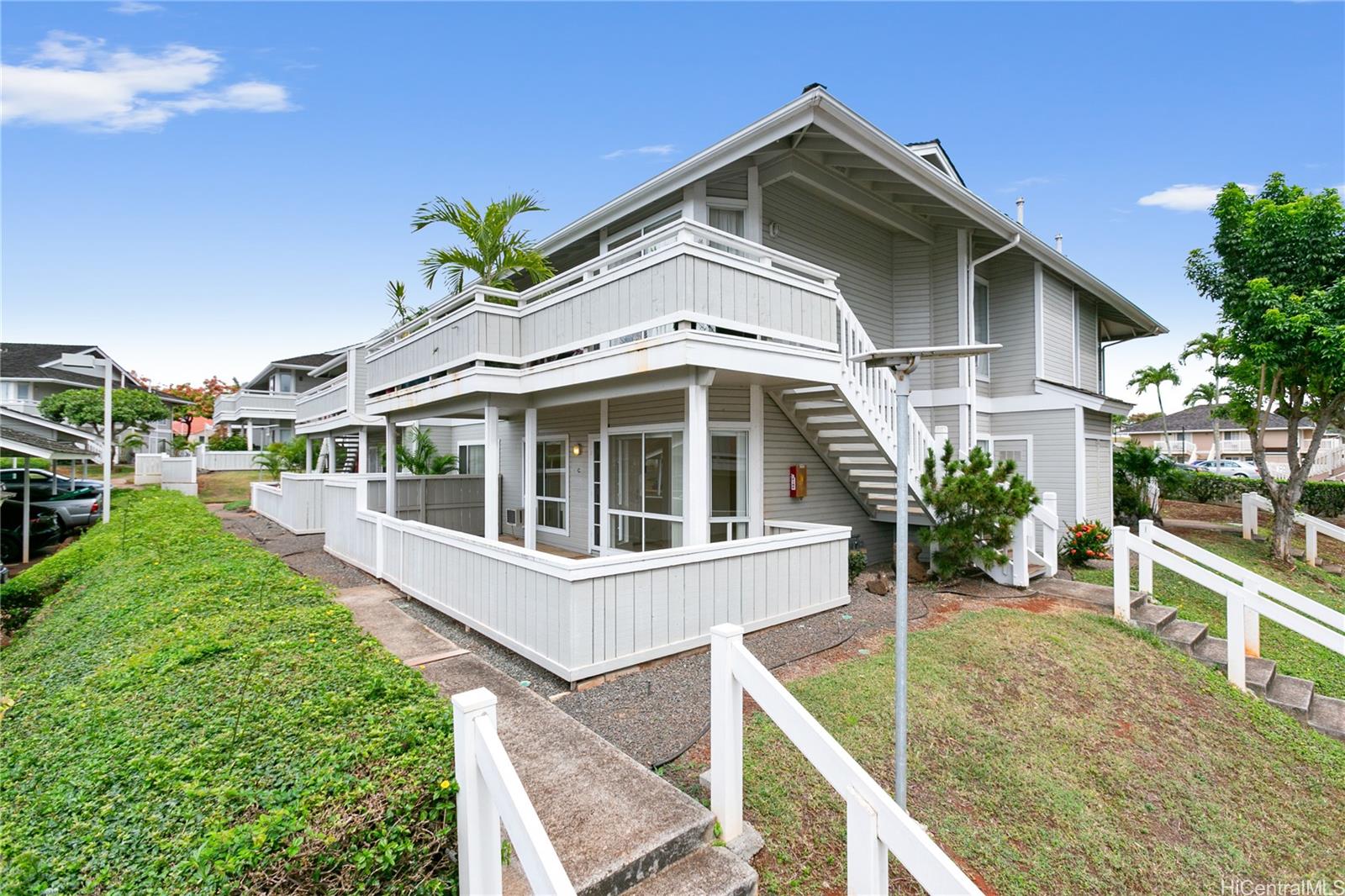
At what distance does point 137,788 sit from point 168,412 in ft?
132

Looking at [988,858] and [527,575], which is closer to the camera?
[988,858]

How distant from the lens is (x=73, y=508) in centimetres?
1644

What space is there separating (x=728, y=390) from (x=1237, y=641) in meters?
6.73

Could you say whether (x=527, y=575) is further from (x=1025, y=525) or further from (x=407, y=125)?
(x=407, y=125)

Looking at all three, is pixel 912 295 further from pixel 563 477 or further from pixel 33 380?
pixel 33 380

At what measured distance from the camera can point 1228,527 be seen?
1739cm

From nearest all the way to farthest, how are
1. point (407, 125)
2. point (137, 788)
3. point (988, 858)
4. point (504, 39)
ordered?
point (137, 788), point (988, 858), point (504, 39), point (407, 125)

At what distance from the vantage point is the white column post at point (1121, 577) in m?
7.29

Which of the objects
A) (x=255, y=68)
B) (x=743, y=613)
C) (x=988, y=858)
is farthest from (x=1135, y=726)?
(x=255, y=68)

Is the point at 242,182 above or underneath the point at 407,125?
underneath

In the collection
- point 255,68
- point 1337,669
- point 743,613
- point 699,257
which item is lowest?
point 1337,669

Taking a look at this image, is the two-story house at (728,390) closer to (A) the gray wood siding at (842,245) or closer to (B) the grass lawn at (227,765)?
(A) the gray wood siding at (842,245)

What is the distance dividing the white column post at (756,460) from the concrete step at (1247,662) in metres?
5.55

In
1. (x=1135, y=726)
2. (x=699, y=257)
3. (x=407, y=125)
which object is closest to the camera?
(x=1135, y=726)
